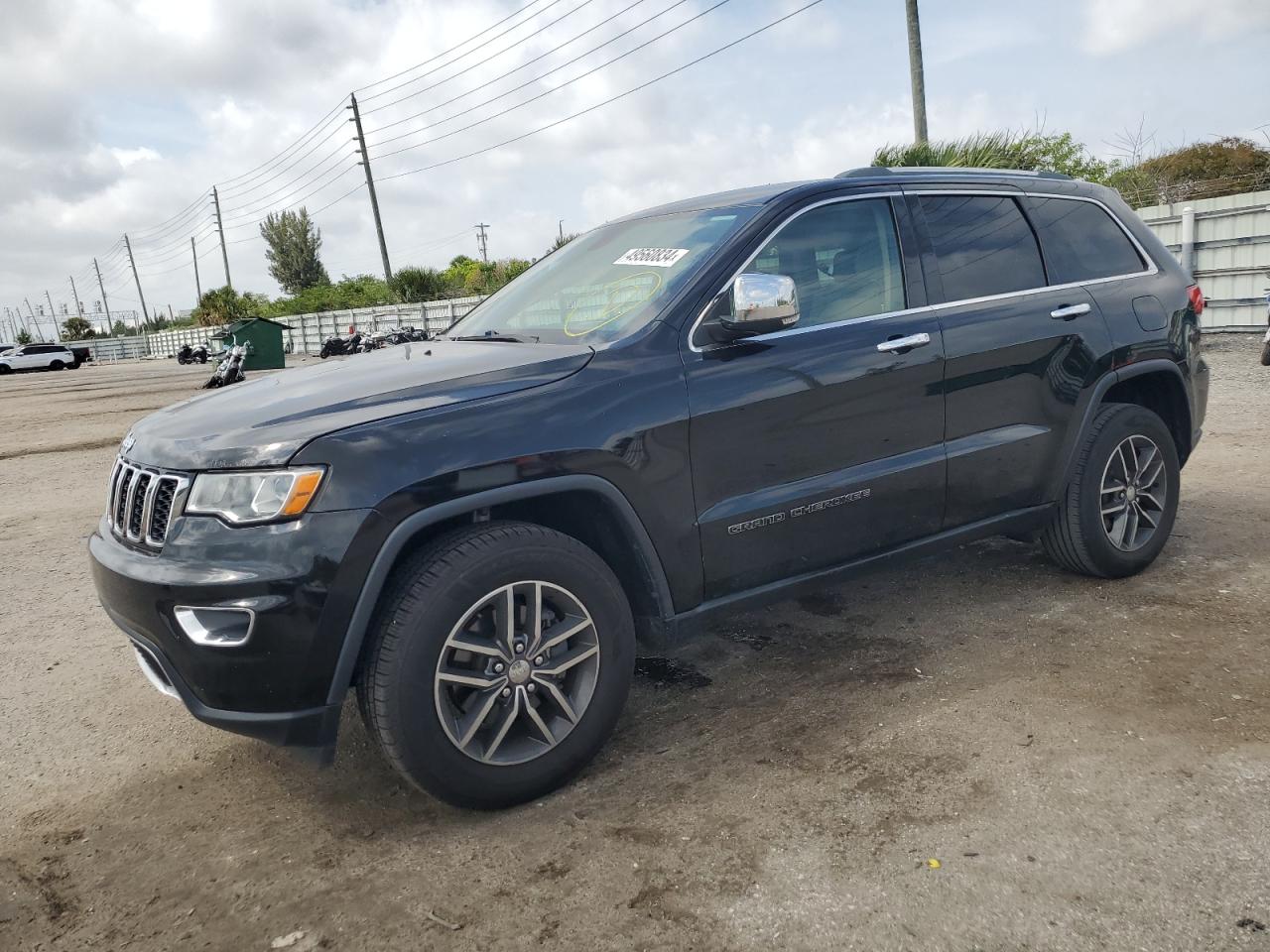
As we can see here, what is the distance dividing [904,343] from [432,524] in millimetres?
1892

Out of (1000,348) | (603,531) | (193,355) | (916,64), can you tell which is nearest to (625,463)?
(603,531)

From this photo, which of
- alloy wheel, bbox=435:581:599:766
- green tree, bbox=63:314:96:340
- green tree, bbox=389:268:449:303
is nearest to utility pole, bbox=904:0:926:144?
alloy wheel, bbox=435:581:599:766

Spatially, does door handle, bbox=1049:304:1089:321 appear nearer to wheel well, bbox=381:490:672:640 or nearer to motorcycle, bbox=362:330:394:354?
wheel well, bbox=381:490:672:640

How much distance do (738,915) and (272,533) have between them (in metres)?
1.48

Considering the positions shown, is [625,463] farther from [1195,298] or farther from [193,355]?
[193,355]

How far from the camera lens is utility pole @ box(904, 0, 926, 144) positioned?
18.6 meters

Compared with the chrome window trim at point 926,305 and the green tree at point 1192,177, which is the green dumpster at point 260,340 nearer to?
the green tree at point 1192,177

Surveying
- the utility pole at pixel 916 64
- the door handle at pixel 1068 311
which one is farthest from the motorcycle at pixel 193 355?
the door handle at pixel 1068 311

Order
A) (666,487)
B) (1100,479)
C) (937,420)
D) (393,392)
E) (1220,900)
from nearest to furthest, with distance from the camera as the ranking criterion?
(1220,900)
(393,392)
(666,487)
(937,420)
(1100,479)

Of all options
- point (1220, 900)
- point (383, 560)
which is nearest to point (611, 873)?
point (383, 560)

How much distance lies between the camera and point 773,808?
2717mm

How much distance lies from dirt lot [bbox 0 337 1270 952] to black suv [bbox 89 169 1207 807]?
0.33 meters

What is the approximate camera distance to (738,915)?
2268 mm

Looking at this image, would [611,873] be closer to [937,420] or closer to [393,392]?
[393,392]
